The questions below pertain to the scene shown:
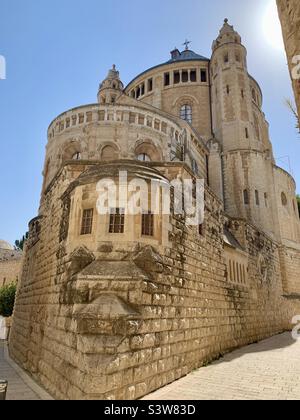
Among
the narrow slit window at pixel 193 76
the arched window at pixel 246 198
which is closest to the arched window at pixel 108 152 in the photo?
the arched window at pixel 246 198

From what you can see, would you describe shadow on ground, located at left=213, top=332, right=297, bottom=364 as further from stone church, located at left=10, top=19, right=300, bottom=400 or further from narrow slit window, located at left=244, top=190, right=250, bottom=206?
narrow slit window, located at left=244, top=190, right=250, bottom=206

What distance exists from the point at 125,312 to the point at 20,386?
15.2 feet

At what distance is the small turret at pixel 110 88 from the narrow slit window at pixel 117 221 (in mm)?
23480

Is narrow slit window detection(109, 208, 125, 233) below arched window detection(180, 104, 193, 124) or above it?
below

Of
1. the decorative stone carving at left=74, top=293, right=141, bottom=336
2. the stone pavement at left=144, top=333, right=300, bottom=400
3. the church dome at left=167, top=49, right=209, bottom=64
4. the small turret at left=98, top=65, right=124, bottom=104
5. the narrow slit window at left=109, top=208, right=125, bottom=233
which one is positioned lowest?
the stone pavement at left=144, top=333, right=300, bottom=400

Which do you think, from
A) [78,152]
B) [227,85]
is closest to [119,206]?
[78,152]

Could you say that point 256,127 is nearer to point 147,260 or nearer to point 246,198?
point 246,198

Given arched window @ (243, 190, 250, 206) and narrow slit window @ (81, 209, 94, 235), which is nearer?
narrow slit window @ (81, 209, 94, 235)

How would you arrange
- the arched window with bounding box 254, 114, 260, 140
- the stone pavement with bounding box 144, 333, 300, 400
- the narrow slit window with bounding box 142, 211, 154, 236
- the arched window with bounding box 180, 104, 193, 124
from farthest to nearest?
the arched window with bounding box 180, 104, 193, 124 < the arched window with bounding box 254, 114, 260, 140 < the narrow slit window with bounding box 142, 211, 154, 236 < the stone pavement with bounding box 144, 333, 300, 400

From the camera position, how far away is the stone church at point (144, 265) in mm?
5395

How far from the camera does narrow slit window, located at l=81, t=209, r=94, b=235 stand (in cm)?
654

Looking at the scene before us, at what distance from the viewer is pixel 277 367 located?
28.5 ft

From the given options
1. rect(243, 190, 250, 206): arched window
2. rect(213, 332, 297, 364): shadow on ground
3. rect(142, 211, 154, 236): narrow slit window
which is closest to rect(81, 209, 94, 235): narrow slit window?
rect(142, 211, 154, 236): narrow slit window

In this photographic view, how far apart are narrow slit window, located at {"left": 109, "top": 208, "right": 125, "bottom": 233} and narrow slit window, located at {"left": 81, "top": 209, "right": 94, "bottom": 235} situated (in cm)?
48
